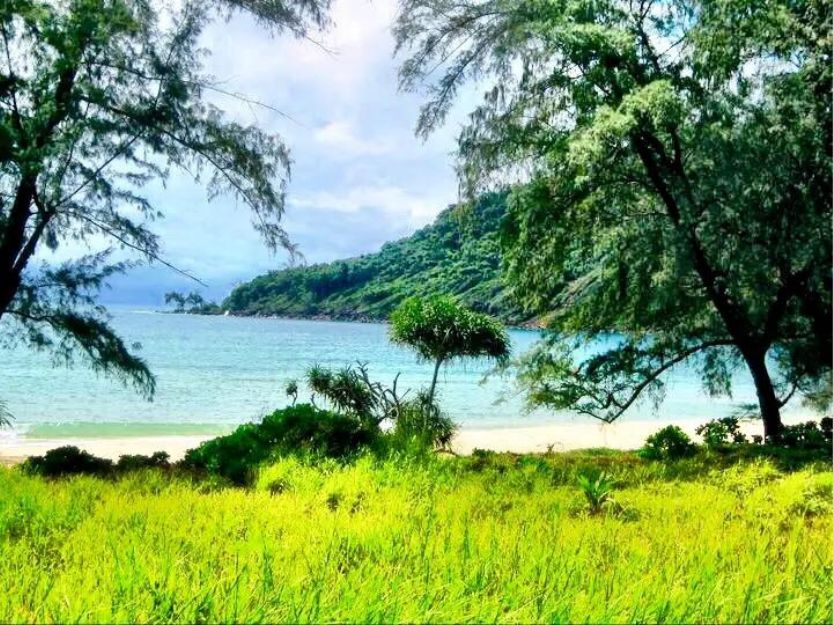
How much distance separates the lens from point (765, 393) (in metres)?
10.8

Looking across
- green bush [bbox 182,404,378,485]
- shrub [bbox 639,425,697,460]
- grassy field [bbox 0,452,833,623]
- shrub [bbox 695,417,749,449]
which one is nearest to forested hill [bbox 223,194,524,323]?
green bush [bbox 182,404,378,485]

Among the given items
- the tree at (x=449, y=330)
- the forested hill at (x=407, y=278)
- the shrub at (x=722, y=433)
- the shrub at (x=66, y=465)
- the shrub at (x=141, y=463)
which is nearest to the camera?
the shrub at (x=66, y=465)

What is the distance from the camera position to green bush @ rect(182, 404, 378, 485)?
7309 millimetres

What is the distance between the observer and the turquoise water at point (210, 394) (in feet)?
74.1

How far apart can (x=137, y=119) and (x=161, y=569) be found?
23.2 ft

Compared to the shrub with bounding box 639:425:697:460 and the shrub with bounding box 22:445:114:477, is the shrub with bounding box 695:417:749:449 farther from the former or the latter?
the shrub with bounding box 22:445:114:477

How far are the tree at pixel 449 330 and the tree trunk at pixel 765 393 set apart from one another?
4488 millimetres

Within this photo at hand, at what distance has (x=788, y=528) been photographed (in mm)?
4934

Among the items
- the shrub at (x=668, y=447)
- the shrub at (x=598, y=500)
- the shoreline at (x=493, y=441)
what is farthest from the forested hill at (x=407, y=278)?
the shrub at (x=598, y=500)

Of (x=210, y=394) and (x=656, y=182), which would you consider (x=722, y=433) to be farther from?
(x=210, y=394)

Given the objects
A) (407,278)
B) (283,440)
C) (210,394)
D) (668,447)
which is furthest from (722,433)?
(407,278)

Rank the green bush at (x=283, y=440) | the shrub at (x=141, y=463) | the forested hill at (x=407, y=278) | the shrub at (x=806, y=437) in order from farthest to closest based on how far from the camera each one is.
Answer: the forested hill at (x=407, y=278), the shrub at (x=806, y=437), the shrub at (x=141, y=463), the green bush at (x=283, y=440)

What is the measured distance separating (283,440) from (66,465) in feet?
6.73

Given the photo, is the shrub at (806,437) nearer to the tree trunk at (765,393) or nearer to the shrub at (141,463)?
the tree trunk at (765,393)
